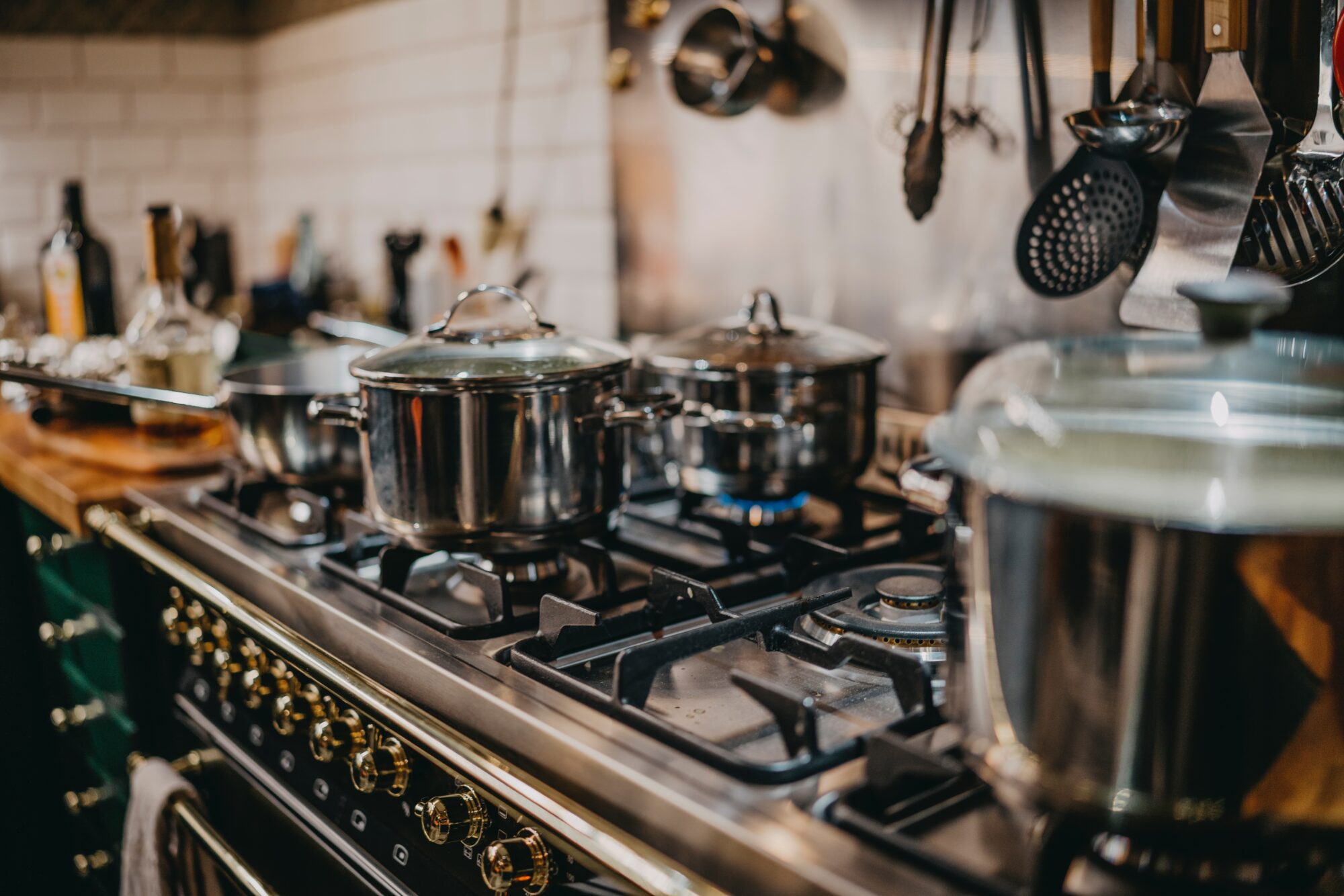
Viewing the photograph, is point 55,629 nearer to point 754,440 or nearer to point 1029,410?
point 754,440

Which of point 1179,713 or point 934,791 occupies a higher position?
point 1179,713

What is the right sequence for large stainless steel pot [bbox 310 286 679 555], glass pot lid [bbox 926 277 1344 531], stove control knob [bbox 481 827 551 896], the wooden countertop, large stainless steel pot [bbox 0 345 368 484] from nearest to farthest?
glass pot lid [bbox 926 277 1344 531] → stove control knob [bbox 481 827 551 896] → large stainless steel pot [bbox 310 286 679 555] → large stainless steel pot [bbox 0 345 368 484] → the wooden countertop

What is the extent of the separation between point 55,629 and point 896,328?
1.45 metres

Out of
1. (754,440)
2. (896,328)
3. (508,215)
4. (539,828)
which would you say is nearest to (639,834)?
(539,828)

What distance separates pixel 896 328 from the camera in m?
1.46

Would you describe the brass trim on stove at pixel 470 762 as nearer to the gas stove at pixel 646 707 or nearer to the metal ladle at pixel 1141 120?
the gas stove at pixel 646 707

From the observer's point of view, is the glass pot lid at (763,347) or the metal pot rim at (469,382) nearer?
the metal pot rim at (469,382)

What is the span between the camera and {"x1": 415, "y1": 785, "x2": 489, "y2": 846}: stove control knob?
890 mm

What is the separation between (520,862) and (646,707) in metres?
0.15

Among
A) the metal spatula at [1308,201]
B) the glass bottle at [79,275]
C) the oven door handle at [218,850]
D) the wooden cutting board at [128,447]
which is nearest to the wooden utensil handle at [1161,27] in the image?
the metal spatula at [1308,201]

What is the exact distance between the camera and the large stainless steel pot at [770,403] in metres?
1.20

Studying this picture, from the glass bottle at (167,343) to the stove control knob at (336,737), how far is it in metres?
1.03

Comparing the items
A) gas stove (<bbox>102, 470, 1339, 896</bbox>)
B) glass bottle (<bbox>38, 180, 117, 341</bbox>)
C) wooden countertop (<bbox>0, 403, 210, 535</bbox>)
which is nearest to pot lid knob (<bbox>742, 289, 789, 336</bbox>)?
gas stove (<bbox>102, 470, 1339, 896</bbox>)

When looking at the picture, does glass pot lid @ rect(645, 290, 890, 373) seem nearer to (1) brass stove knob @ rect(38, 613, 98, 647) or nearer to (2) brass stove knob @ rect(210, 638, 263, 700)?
(2) brass stove knob @ rect(210, 638, 263, 700)
